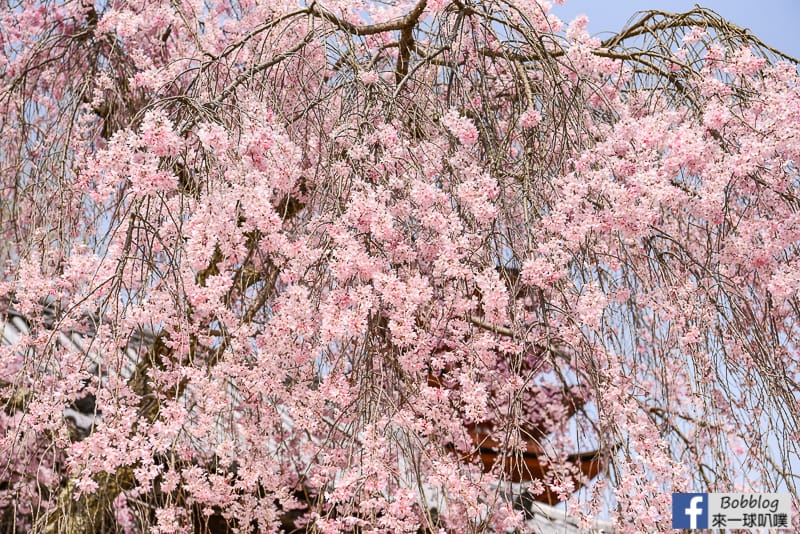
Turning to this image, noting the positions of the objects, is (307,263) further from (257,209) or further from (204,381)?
(204,381)

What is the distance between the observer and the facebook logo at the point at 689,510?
2096mm

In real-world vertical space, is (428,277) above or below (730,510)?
above

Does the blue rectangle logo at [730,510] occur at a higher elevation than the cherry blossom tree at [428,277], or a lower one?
lower

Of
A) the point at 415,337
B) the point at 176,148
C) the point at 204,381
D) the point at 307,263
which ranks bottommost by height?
the point at 204,381

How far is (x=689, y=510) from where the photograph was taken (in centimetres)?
215

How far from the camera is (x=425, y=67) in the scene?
10.3ft

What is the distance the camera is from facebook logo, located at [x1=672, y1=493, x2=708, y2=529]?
2096 millimetres

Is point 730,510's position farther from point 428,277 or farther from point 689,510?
point 428,277

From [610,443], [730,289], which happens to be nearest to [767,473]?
[610,443]

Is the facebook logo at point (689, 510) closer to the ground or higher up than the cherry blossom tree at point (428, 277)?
closer to the ground

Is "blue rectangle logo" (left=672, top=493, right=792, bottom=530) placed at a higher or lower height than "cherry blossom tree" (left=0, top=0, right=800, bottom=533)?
lower

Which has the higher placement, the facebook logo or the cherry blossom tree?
the cherry blossom tree

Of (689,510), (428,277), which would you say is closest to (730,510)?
(689,510)

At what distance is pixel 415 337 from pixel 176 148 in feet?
2.70
